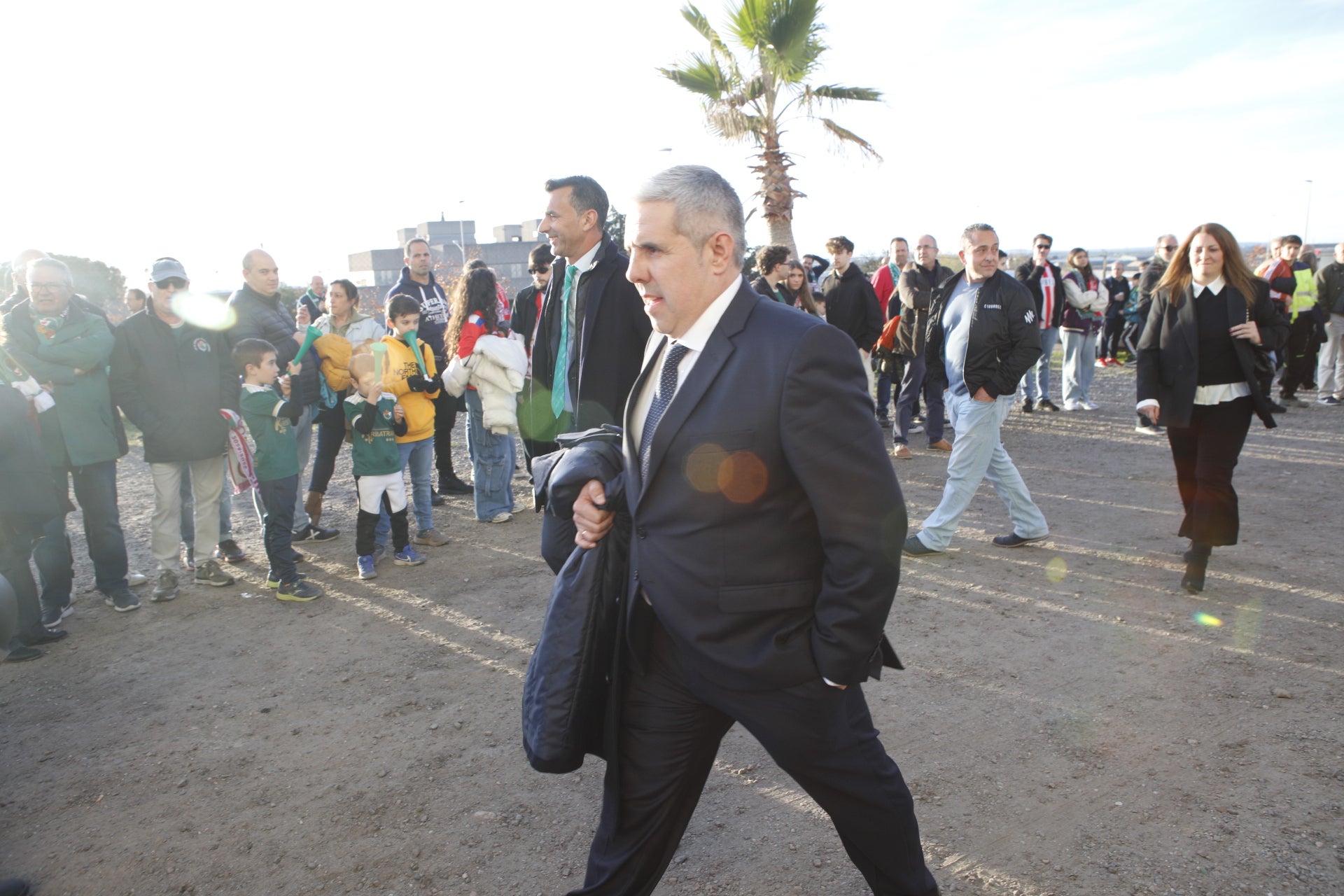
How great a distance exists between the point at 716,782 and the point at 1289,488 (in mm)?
6442

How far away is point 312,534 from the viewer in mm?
6879

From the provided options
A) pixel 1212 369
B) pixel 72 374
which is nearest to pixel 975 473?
pixel 1212 369

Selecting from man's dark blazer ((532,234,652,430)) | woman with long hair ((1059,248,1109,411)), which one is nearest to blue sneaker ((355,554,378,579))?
man's dark blazer ((532,234,652,430))

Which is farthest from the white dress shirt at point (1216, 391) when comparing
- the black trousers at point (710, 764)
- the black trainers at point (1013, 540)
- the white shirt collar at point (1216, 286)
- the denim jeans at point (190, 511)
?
the denim jeans at point (190, 511)

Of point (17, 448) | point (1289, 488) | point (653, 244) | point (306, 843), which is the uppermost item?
point (653, 244)

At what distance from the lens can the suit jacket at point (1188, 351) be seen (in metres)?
4.70

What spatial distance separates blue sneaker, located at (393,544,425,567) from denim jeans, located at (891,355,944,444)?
17.2ft

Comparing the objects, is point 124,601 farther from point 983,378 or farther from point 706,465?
point 983,378

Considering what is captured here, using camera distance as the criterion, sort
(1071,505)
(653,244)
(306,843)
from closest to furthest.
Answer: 1. (653,244)
2. (306,843)
3. (1071,505)

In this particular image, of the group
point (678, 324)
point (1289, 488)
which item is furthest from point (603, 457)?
point (1289, 488)

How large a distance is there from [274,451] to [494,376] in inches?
68.0

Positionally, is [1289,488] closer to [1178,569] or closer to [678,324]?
[1178,569]

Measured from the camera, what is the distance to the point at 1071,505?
22.7ft

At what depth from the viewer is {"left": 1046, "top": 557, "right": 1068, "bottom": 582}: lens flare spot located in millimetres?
5301
